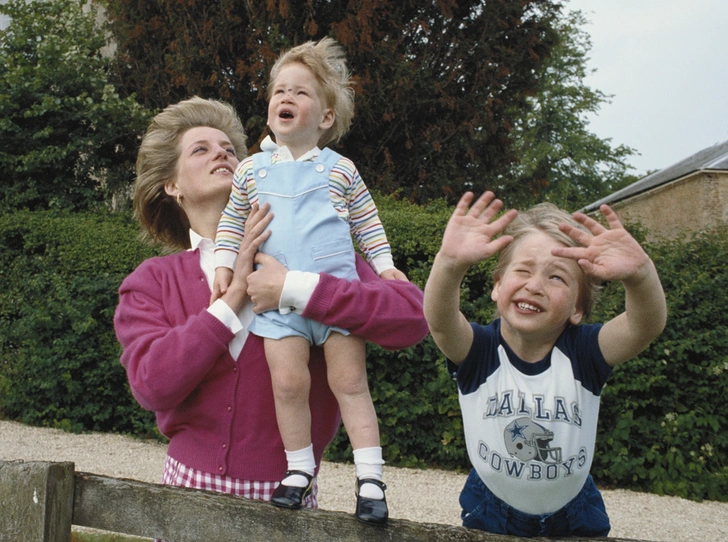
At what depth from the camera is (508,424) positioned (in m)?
2.04

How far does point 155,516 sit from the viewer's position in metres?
1.90

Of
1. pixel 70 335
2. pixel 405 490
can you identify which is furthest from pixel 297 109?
pixel 70 335

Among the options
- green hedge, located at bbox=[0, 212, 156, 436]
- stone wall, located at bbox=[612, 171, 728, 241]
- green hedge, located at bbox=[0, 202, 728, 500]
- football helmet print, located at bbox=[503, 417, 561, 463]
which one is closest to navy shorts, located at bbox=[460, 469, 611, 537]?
football helmet print, located at bbox=[503, 417, 561, 463]

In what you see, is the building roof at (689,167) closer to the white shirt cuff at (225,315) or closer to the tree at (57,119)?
the tree at (57,119)

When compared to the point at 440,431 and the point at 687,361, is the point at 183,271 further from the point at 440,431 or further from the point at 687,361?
the point at 687,361

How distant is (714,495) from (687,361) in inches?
46.9

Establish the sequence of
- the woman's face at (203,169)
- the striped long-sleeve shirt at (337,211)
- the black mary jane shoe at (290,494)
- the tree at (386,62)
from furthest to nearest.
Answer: the tree at (386,62)
the woman's face at (203,169)
the striped long-sleeve shirt at (337,211)
the black mary jane shoe at (290,494)

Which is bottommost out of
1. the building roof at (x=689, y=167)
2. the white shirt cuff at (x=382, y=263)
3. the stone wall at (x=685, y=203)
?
the white shirt cuff at (x=382, y=263)

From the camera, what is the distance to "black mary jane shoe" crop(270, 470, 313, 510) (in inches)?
73.6

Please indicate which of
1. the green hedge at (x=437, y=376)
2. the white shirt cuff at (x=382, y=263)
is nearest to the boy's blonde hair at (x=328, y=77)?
the white shirt cuff at (x=382, y=263)

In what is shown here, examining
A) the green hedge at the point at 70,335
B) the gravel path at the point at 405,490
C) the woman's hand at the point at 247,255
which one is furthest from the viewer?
the green hedge at the point at 70,335

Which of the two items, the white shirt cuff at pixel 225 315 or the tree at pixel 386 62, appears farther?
the tree at pixel 386 62

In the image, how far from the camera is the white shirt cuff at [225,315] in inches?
83.5

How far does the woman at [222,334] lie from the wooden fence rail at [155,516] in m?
0.27
